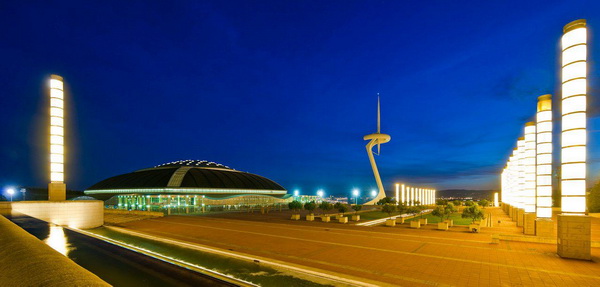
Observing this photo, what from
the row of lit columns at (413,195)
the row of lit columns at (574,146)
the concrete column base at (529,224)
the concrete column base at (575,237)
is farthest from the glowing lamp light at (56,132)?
the row of lit columns at (413,195)

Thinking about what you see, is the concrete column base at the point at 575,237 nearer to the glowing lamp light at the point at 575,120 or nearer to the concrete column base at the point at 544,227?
the glowing lamp light at the point at 575,120

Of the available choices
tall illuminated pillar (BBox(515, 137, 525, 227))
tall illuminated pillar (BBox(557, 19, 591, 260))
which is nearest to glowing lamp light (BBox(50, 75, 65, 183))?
tall illuminated pillar (BBox(557, 19, 591, 260))

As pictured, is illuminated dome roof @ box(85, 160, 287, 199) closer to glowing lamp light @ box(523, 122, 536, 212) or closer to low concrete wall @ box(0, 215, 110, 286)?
glowing lamp light @ box(523, 122, 536, 212)

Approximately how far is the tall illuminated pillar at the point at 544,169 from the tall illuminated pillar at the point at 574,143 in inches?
152

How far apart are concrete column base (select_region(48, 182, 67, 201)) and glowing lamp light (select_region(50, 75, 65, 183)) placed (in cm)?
37

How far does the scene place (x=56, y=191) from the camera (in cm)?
2356

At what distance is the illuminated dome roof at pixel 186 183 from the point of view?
189 feet

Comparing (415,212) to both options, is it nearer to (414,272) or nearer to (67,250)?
(414,272)

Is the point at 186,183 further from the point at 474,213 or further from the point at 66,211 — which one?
the point at 474,213

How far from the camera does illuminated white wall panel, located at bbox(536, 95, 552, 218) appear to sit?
17.3 m

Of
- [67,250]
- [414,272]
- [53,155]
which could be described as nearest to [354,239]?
[414,272]

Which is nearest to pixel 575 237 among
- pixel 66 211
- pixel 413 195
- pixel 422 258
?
pixel 422 258

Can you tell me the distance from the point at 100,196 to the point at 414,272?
7324 cm

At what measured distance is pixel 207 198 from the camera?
57.1m
